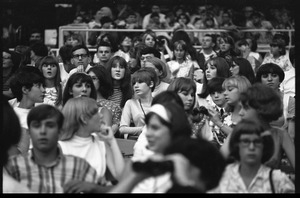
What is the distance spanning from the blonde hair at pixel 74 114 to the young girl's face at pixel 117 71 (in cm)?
444

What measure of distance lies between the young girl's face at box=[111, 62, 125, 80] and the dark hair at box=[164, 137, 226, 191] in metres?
6.02

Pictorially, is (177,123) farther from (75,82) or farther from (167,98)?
(75,82)

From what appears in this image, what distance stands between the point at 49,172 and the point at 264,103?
1950 millimetres

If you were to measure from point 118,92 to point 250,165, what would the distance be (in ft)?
17.1

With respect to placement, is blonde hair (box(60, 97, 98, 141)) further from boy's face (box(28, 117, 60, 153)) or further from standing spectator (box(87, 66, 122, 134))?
standing spectator (box(87, 66, 122, 134))

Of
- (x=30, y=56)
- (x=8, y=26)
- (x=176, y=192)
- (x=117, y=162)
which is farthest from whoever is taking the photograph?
(x=8, y=26)

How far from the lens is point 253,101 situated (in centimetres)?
756

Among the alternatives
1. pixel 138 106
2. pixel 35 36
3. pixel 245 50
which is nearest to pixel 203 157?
pixel 138 106

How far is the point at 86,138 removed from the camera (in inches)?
298

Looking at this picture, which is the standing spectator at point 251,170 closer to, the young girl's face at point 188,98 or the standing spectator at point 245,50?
the young girl's face at point 188,98

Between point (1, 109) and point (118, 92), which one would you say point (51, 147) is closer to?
point (1, 109)

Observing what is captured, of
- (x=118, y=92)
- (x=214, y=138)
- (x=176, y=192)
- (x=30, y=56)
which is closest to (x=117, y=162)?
(x=176, y=192)
